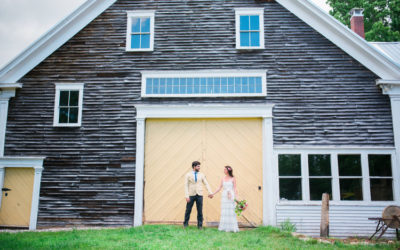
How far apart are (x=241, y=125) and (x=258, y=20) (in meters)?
3.75

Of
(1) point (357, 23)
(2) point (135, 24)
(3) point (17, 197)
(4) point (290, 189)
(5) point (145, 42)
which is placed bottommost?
(3) point (17, 197)

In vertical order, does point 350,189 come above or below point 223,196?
above

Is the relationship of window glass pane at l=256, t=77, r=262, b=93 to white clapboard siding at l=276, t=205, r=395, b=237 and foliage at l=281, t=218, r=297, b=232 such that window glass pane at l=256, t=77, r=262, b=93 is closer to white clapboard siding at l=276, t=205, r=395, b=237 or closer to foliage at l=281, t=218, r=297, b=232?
white clapboard siding at l=276, t=205, r=395, b=237

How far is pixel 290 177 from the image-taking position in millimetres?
10031

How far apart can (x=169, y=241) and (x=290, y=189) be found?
4623 millimetres

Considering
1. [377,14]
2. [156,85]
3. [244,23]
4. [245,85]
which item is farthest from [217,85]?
[377,14]

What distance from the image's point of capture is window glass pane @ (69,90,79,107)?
10766mm

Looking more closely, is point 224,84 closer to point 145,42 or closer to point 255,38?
point 255,38

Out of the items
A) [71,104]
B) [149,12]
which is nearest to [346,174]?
[149,12]

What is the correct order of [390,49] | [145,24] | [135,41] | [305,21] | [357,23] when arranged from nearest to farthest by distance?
[305,21]
[135,41]
[145,24]
[390,49]
[357,23]

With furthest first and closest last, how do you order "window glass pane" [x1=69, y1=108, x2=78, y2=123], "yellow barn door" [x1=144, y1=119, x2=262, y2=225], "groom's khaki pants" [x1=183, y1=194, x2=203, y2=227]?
"window glass pane" [x1=69, y1=108, x2=78, y2=123] → "yellow barn door" [x1=144, y1=119, x2=262, y2=225] → "groom's khaki pants" [x1=183, y1=194, x2=203, y2=227]

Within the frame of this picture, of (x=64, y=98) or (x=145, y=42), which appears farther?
(x=145, y=42)

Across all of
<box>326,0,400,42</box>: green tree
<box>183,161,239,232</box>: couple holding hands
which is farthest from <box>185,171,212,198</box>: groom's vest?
<box>326,0,400,42</box>: green tree

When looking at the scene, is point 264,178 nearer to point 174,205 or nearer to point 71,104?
point 174,205
